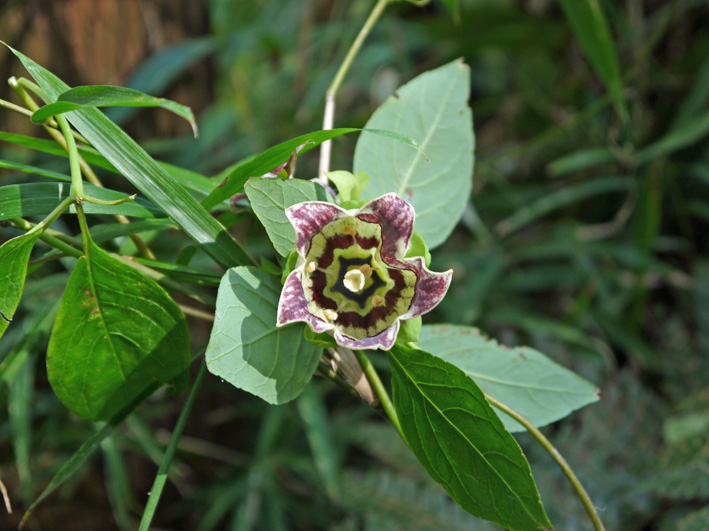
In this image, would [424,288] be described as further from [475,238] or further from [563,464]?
[475,238]

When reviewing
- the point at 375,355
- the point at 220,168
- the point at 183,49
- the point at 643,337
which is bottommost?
the point at 643,337

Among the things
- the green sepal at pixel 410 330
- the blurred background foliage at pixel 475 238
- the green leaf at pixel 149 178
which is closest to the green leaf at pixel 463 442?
the green sepal at pixel 410 330

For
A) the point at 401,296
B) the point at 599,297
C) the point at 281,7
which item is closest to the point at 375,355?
the point at 599,297

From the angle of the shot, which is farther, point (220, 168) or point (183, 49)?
point (220, 168)

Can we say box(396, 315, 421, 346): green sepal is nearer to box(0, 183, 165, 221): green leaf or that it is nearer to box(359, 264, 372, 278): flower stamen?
box(359, 264, 372, 278): flower stamen

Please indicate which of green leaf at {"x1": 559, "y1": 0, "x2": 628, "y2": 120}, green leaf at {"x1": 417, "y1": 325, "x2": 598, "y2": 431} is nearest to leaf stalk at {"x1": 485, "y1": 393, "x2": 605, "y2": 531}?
green leaf at {"x1": 417, "y1": 325, "x2": 598, "y2": 431}

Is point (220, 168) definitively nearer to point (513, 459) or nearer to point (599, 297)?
point (599, 297)

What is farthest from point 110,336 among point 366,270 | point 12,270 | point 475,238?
point 475,238

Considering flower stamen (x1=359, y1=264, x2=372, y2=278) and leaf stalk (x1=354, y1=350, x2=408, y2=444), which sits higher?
flower stamen (x1=359, y1=264, x2=372, y2=278)

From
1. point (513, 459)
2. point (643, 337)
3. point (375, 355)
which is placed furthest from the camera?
point (643, 337)
